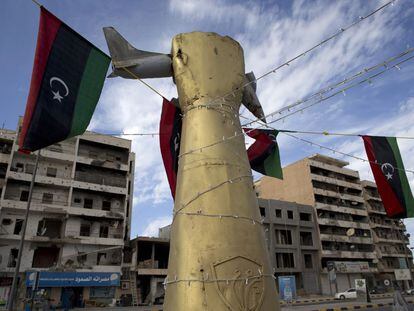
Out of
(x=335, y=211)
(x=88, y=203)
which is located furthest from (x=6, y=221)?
(x=335, y=211)

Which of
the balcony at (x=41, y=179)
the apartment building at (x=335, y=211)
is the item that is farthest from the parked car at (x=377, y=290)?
the balcony at (x=41, y=179)

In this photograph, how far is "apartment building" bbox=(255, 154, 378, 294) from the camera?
41.7 metres

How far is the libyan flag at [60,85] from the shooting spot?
418 cm

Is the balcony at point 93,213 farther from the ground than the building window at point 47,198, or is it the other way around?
the building window at point 47,198

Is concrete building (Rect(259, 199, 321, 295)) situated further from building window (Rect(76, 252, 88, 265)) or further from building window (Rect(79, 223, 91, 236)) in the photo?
building window (Rect(76, 252, 88, 265))

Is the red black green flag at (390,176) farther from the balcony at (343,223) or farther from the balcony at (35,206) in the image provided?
the balcony at (343,223)

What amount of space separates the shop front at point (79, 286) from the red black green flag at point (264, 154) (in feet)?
74.7

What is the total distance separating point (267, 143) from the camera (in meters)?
6.78

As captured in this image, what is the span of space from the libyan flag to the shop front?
23746 mm

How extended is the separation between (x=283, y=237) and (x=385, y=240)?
2070cm

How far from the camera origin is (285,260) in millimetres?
38500

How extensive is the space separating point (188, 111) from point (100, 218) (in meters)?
28.7

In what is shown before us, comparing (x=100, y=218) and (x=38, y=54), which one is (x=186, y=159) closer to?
(x=38, y=54)

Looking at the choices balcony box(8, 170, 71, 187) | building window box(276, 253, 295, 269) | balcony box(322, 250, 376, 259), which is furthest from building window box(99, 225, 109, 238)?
balcony box(322, 250, 376, 259)
